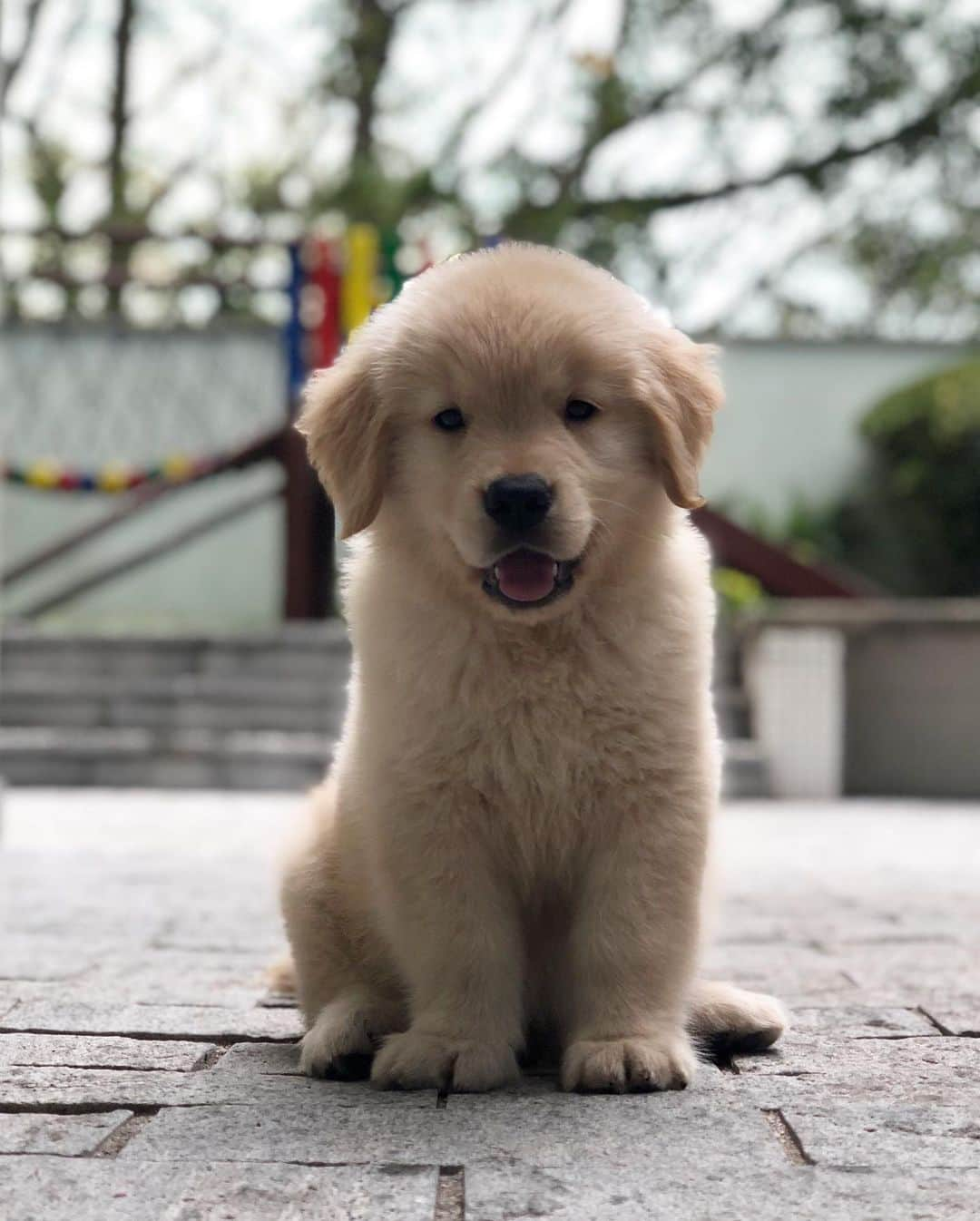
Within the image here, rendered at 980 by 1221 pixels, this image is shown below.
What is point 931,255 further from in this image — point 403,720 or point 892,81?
point 403,720

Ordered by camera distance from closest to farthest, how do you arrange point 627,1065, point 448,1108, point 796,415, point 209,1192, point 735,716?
point 209,1192 < point 448,1108 < point 627,1065 < point 735,716 < point 796,415

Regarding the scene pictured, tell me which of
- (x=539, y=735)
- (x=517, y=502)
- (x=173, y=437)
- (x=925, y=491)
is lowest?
(x=539, y=735)

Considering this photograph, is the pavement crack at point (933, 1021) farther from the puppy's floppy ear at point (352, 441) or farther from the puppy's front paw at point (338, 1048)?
the puppy's floppy ear at point (352, 441)

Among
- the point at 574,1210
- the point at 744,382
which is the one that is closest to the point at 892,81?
the point at 744,382

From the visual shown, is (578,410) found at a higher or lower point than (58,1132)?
higher

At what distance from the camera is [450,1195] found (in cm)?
183

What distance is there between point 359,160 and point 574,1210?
1340 cm

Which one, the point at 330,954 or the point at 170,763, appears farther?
the point at 170,763

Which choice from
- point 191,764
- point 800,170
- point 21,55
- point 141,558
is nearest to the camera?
point 191,764

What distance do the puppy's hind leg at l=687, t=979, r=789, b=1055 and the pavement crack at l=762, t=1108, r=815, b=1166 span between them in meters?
0.43

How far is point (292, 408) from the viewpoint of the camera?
35.0 ft

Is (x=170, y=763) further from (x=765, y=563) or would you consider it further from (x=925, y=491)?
(x=925, y=491)

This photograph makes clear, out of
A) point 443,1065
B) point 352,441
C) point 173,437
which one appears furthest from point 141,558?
point 443,1065

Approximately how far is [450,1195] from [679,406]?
141 centimetres
